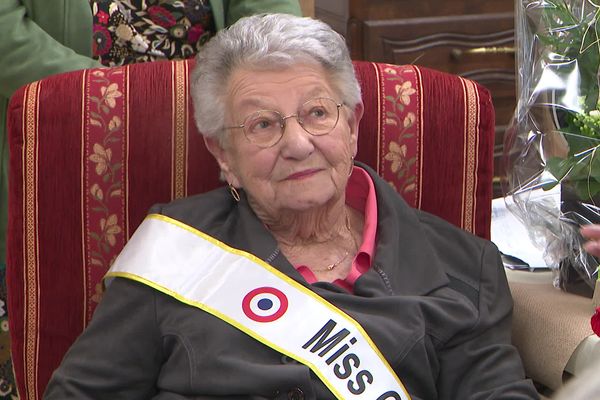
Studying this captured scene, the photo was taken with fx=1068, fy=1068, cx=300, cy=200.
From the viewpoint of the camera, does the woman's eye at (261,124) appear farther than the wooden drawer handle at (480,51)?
No

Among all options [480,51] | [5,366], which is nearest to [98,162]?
[5,366]

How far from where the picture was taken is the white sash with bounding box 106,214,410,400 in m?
1.89

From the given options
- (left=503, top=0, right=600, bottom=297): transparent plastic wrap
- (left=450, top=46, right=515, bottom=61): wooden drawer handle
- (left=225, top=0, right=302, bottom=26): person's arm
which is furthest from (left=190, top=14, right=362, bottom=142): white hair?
(left=450, top=46, right=515, bottom=61): wooden drawer handle

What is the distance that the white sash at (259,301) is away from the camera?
1.89 m

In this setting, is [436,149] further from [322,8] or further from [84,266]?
[322,8]

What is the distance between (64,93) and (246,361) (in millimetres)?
659

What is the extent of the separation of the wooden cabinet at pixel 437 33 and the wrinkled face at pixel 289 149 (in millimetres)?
1663

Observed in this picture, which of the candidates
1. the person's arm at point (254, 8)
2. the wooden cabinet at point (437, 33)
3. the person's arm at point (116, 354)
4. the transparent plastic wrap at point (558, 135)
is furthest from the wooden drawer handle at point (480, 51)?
the person's arm at point (116, 354)

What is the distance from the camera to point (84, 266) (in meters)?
2.10

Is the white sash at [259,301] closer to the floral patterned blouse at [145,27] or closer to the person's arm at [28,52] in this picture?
the person's arm at [28,52]

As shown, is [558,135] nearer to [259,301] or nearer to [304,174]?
[304,174]

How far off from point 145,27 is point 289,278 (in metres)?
0.83

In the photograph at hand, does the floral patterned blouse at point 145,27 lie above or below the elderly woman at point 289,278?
above

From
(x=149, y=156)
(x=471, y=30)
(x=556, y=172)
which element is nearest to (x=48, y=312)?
(x=149, y=156)
